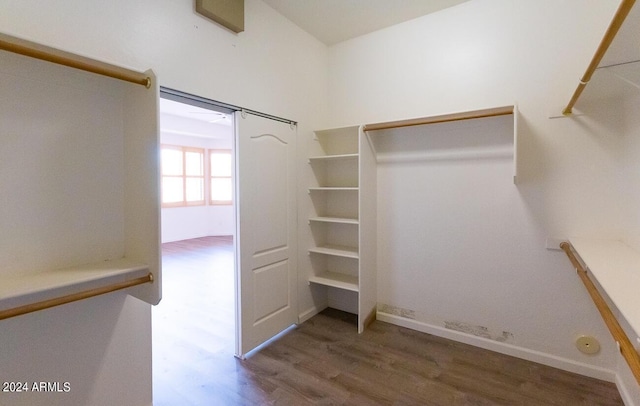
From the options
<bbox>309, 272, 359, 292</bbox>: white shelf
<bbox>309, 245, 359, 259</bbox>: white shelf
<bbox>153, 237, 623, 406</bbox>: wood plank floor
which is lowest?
<bbox>153, 237, 623, 406</bbox>: wood plank floor

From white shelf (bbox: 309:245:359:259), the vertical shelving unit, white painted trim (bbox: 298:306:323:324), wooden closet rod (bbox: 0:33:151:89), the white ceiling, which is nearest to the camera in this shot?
wooden closet rod (bbox: 0:33:151:89)

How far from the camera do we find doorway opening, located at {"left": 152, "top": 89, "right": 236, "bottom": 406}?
7.34 ft

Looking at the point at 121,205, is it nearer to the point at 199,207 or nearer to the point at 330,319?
the point at 330,319

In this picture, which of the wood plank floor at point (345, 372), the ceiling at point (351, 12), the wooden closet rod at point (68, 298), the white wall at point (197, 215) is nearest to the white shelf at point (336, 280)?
the wood plank floor at point (345, 372)

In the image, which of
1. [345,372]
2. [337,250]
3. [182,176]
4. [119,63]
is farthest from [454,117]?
[182,176]

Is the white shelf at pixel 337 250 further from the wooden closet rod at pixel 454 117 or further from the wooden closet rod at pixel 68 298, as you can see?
the wooden closet rod at pixel 68 298

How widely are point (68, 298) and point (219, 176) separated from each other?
7756 mm

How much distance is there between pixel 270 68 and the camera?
263cm

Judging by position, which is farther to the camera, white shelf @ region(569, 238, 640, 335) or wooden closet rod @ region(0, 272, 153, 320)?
wooden closet rod @ region(0, 272, 153, 320)

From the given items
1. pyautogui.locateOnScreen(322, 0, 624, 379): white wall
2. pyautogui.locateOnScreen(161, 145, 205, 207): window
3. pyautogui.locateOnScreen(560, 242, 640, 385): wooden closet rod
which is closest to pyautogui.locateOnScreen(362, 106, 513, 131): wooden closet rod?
pyautogui.locateOnScreen(322, 0, 624, 379): white wall

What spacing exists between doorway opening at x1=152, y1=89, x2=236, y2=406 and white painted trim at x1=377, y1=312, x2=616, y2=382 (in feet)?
5.48

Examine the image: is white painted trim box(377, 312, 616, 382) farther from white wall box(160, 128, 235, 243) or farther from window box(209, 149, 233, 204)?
window box(209, 149, 233, 204)

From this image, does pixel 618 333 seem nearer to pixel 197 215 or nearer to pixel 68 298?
pixel 68 298

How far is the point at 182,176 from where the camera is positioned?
789 cm
